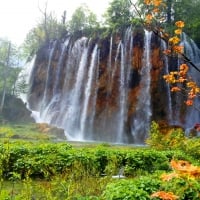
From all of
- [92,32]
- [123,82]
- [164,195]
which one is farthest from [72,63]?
[164,195]

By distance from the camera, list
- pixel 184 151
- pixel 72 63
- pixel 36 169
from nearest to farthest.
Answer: pixel 36 169, pixel 184 151, pixel 72 63

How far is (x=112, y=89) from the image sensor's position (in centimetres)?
3081

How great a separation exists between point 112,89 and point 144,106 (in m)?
3.08

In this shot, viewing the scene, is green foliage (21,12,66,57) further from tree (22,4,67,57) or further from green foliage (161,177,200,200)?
green foliage (161,177,200,200)

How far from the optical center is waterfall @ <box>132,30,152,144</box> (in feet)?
94.7

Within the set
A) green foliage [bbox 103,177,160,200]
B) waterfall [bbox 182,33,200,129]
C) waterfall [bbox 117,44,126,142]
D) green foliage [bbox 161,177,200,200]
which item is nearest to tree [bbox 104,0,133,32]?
Answer: waterfall [bbox 117,44,126,142]

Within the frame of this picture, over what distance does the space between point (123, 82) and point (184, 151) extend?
18.2 m

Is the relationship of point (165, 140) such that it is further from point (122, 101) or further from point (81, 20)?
point (81, 20)

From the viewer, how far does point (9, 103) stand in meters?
37.5

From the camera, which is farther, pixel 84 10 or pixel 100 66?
pixel 84 10

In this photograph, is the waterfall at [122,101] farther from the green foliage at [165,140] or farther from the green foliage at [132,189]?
the green foliage at [132,189]

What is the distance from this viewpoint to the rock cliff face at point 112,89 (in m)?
29.5

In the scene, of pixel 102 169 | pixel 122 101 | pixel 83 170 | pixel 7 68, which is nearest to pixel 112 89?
pixel 122 101

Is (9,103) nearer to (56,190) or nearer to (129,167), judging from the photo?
(129,167)
